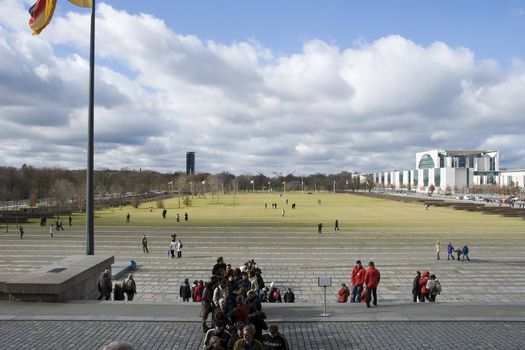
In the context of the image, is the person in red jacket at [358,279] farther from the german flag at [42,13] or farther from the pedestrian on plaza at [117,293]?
the german flag at [42,13]

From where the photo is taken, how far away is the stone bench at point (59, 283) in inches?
433

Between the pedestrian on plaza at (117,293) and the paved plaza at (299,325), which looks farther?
the pedestrian on plaza at (117,293)

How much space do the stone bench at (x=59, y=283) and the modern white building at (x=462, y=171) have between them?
17210 centimetres

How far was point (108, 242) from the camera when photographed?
33.0 metres

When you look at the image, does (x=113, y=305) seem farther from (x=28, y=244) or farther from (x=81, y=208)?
(x=81, y=208)

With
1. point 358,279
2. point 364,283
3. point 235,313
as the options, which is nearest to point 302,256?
point 358,279

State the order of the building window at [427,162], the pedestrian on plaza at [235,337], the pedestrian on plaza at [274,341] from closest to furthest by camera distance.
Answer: the pedestrian on plaza at [274,341]
the pedestrian on plaza at [235,337]
the building window at [427,162]

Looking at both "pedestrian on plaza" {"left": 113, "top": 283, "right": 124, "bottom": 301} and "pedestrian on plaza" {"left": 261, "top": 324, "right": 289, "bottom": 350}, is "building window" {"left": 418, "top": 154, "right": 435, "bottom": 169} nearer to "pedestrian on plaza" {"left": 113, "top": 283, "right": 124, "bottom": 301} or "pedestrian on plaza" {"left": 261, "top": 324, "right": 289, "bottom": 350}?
"pedestrian on plaza" {"left": 113, "top": 283, "right": 124, "bottom": 301}

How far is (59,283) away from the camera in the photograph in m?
11.1

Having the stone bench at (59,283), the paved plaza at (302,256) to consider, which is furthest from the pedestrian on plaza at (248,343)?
the paved plaza at (302,256)

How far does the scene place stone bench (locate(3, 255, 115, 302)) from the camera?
11.0 meters

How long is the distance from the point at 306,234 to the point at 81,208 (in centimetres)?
3989

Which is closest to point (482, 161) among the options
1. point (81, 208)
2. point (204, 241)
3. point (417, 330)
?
point (81, 208)

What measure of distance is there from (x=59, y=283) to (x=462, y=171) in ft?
608
